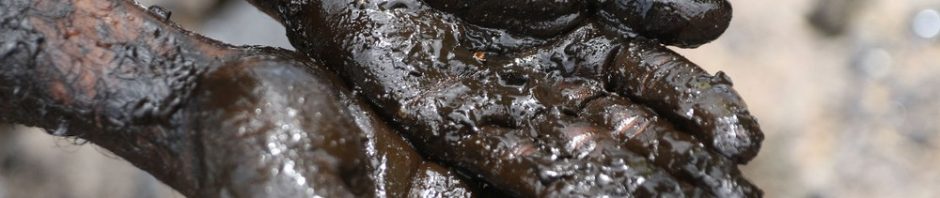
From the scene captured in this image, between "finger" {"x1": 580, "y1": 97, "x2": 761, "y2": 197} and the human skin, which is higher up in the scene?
"finger" {"x1": 580, "y1": 97, "x2": 761, "y2": 197}

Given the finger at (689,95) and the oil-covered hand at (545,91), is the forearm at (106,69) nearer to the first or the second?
the oil-covered hand at (545,91)

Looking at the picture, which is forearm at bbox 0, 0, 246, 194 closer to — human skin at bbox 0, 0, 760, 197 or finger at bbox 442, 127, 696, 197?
human skin at bbox 0, 0, 760, 197

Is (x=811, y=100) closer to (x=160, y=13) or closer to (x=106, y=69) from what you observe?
(x=160, y=13)

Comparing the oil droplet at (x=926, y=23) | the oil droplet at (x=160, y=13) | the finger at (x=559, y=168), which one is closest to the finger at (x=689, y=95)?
the finger at (x=559, y=168)

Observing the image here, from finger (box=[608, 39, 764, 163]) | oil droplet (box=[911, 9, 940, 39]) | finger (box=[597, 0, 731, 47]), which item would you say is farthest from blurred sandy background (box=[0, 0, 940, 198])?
finger (box=[608, 39, 764, 163])

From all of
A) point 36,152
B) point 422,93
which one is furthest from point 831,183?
point 36,152

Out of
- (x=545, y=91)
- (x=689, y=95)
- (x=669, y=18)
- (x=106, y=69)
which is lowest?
(x=106, y=69)

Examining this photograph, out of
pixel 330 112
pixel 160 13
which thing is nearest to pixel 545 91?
pixel 330 112
